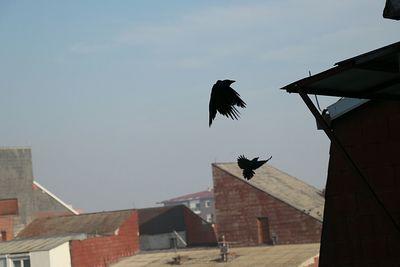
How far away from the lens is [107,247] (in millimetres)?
53750

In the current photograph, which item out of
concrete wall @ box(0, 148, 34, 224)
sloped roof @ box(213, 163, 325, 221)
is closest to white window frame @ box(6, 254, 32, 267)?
sloped roof @ box(213, 163, 325, 221)

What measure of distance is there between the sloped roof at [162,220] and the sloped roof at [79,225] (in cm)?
427

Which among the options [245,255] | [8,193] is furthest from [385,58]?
[8,193]

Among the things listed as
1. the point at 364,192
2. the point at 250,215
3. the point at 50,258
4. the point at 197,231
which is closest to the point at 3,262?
the point at 50,258

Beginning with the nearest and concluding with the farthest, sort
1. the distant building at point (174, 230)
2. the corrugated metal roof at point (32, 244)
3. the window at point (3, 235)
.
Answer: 1. the corrugated metal roof at point (32, 244)
2. the window at point (3, 235)
3. the distant building at point (174, 230)

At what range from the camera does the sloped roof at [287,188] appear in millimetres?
53250

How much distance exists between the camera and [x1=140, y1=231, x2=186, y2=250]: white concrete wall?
200ft

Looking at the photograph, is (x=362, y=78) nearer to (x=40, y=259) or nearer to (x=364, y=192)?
(x=364, y=192)

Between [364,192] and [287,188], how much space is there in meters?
44.4

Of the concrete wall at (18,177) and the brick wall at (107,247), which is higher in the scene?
the concrete wall at (18,177)

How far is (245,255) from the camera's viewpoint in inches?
1939

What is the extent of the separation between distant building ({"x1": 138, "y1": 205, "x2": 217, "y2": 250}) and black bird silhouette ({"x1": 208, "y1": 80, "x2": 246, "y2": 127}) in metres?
51.0

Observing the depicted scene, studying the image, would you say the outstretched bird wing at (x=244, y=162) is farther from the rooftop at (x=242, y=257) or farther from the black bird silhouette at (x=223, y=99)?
the rooftop at (x=242, y=257)

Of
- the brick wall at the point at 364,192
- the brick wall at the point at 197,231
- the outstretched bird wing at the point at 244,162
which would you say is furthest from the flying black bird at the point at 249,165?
the brick wall at the point at 197,231
